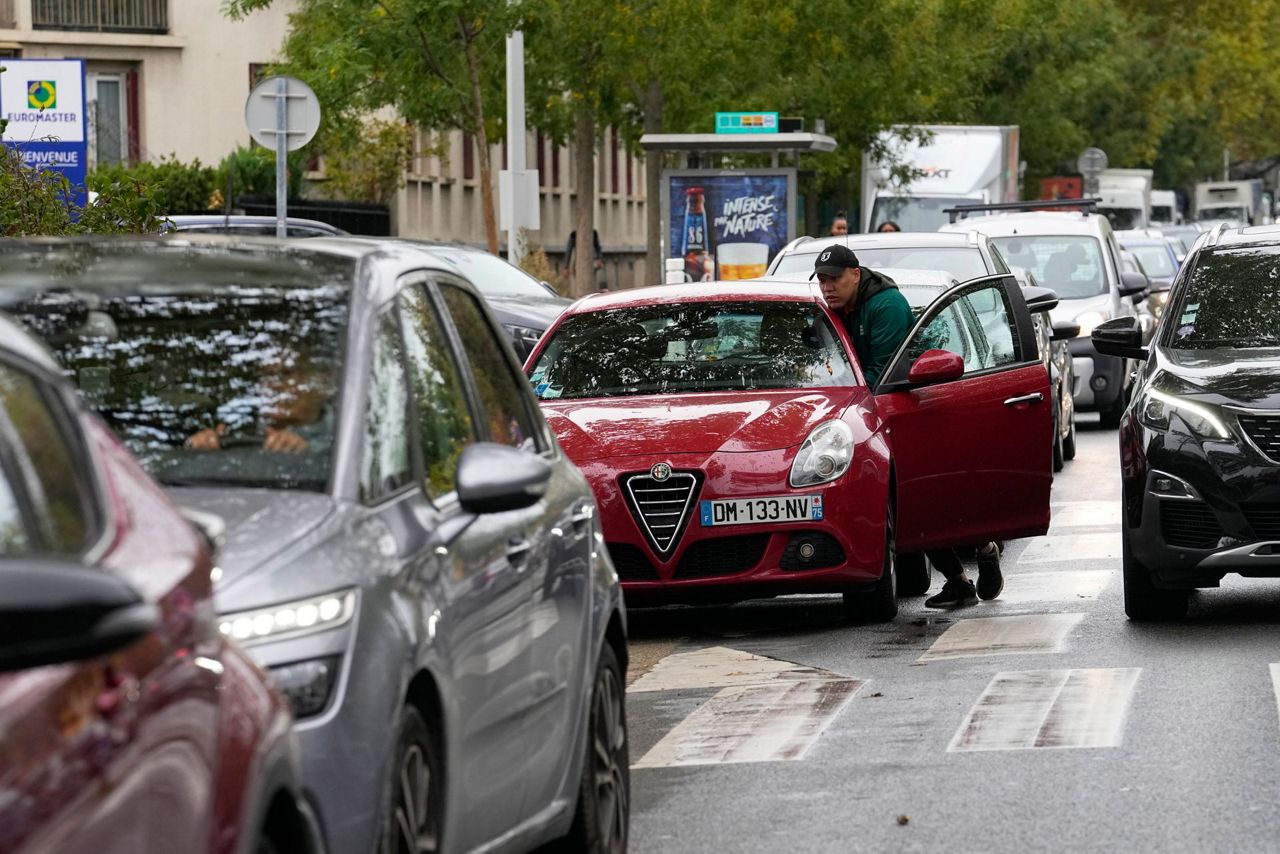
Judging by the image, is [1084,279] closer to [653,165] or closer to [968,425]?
[968,425]

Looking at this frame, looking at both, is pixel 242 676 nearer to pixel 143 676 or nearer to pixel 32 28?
pixel 143 676

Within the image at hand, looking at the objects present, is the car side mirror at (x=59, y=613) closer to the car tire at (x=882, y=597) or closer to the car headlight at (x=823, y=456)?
the car headlight at (x=823, y=456)

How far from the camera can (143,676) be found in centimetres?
349

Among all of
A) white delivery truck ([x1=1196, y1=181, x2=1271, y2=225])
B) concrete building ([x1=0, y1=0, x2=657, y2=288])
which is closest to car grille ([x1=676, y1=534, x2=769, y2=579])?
concrete building ([x1=0, y1=0, x2=657, y2=288])

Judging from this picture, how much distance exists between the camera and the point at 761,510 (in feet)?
38.4

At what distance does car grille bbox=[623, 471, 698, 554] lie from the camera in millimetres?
11664

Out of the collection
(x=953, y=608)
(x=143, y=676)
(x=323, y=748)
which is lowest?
(x=953, y=608)

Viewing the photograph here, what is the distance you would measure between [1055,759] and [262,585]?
173 inches

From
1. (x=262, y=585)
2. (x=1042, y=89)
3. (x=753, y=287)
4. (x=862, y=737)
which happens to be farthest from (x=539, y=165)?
(x=262, y=585)

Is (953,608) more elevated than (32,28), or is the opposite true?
(32,28)

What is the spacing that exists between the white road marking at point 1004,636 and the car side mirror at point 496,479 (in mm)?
5753

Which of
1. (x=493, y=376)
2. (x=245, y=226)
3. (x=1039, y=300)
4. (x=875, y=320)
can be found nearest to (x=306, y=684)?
(x=493, y=376)

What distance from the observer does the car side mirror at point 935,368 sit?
41.1 feet

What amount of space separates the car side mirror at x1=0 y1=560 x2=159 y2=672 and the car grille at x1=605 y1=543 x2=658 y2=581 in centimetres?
866
